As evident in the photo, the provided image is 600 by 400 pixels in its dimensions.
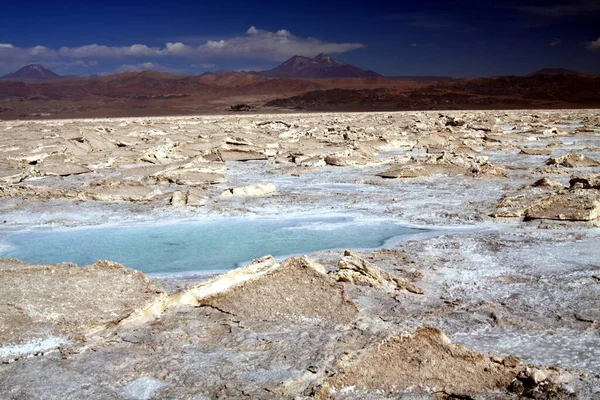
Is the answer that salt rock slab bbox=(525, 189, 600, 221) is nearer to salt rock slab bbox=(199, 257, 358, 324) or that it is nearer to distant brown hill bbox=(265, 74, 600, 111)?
salt rock slab bbox=(199, 257, 358, 324)

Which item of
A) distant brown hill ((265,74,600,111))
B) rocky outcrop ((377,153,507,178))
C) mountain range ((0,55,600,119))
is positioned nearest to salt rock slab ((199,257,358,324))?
rocky outcrop ((377,153,507,178))

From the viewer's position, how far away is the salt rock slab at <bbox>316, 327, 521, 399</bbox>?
100 inches

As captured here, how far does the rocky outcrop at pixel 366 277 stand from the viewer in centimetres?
399

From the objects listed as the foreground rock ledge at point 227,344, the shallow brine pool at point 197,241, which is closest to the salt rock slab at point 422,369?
the foreground rock ledge at point 227,344

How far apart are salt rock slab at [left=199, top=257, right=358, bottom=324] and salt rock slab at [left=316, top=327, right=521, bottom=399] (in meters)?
0.55

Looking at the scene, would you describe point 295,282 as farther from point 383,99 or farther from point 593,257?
point 383,99

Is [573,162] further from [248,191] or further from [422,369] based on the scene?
[422,369]

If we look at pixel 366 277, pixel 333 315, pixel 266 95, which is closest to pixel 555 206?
pixel 366 277

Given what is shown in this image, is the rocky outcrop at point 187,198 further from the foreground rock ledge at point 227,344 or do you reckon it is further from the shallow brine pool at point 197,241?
the foreground rock ledge at point 227,344

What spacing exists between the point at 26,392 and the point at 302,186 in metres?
6.39

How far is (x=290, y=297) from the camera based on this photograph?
3574 mm

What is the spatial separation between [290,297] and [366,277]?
72 cm

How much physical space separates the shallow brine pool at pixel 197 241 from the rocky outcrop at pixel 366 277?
1.25 meters

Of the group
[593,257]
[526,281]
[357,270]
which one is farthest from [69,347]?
[593,257]
